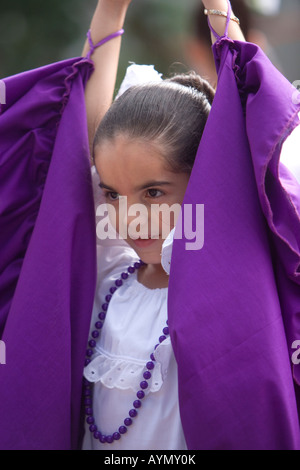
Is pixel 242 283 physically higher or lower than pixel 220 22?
lower

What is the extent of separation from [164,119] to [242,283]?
0.34 m

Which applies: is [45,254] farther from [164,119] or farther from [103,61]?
[103,61]

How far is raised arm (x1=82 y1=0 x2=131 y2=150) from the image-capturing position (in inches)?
45.3

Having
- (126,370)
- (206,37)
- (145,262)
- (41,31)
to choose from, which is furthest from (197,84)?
(41,31)

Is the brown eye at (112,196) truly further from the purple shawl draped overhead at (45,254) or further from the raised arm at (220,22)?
the raised arm at (220,22)

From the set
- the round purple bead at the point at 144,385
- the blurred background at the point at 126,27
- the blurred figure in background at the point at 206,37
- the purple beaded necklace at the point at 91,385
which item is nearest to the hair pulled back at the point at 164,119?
the purple beaded necklace at the point at 91,385

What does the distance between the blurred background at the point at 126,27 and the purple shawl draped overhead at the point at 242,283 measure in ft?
8.10

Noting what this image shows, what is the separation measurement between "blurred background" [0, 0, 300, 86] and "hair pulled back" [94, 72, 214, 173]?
7.55 ft

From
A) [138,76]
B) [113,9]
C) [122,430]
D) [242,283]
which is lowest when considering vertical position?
[122,430]

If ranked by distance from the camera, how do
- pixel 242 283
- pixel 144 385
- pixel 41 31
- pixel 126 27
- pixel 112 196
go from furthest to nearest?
pixel 126 27 → pixel 41 31 → pixel 112 196 → pixel 144 385 → pixel 242 283

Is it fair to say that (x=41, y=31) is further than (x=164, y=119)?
Yes

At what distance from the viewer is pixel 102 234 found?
116 centimetres

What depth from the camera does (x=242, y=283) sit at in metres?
0.84
